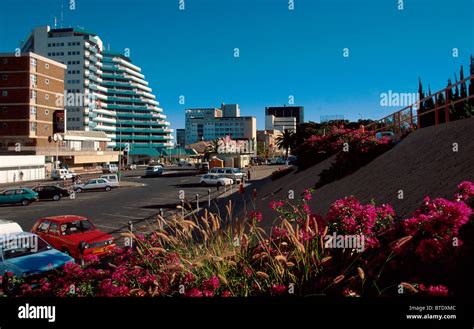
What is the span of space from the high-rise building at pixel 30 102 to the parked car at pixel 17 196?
36.2 metres

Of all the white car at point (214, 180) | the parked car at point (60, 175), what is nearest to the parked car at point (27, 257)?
the white car at point (214, 180)

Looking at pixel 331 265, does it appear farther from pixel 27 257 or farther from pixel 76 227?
pixel 76 227

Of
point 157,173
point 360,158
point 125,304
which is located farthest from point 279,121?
point 125,304

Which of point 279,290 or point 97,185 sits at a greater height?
point 279,290

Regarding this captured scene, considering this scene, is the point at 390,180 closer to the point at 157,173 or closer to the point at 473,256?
the point at 473,256

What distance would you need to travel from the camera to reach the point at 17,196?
22.9 meters

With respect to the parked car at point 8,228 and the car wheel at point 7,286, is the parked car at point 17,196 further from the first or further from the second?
the car wheel at point 7,286

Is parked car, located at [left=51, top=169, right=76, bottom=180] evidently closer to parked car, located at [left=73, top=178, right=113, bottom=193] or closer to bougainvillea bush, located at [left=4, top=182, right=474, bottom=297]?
parked car, located at [left=73, top=178, right=113, bottom=193]

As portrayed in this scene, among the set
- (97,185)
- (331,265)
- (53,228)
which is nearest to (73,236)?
(53,228)

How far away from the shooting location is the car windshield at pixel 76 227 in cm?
1086

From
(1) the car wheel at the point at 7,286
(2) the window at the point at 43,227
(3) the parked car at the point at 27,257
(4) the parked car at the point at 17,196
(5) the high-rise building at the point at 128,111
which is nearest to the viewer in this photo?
(1) the car wheel at the point at 7,286

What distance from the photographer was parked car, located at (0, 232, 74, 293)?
7297mm

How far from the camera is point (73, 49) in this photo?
391 ft

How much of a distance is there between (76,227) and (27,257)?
3321 mm
